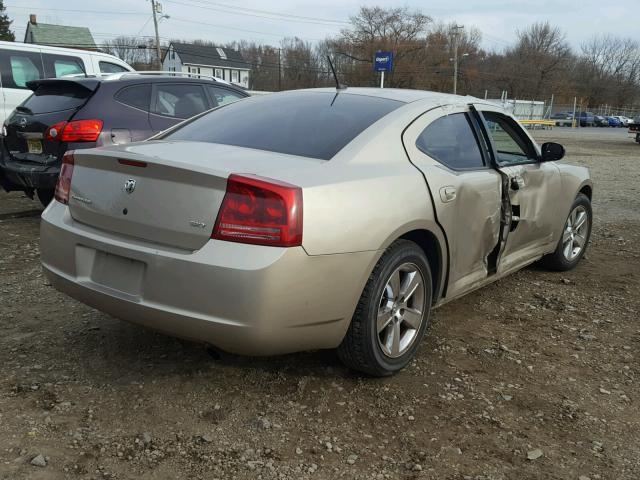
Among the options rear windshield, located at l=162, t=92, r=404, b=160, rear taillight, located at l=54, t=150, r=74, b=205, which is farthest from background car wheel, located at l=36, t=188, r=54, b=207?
rear taillight, located at l=54, t=150, r=74, b=205

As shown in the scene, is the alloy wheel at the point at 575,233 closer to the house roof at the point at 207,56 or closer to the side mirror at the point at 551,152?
the side mirror at the point at 551,152

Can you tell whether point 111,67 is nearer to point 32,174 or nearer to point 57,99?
point 57,99

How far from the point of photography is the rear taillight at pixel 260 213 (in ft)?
7.94

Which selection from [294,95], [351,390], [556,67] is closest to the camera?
[351,390]

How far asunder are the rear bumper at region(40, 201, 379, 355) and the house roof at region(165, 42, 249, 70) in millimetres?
82493

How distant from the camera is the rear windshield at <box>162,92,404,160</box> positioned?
121 inches

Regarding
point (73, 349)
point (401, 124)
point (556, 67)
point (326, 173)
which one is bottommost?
point (73, 349)

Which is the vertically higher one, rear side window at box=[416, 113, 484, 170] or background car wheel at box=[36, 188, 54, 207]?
rear side window at box=[416, 113, 484, 170]

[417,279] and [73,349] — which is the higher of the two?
[417,279]

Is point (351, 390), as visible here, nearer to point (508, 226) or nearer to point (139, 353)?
point (139, 353)

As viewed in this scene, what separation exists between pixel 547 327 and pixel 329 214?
2.19m

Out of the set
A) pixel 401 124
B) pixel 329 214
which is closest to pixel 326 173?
pixel 329 214

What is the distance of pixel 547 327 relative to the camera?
3977mm

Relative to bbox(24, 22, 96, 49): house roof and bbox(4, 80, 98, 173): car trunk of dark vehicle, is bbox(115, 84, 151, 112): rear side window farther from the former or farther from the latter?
bbox(24, 22, 96, 49): house roof
